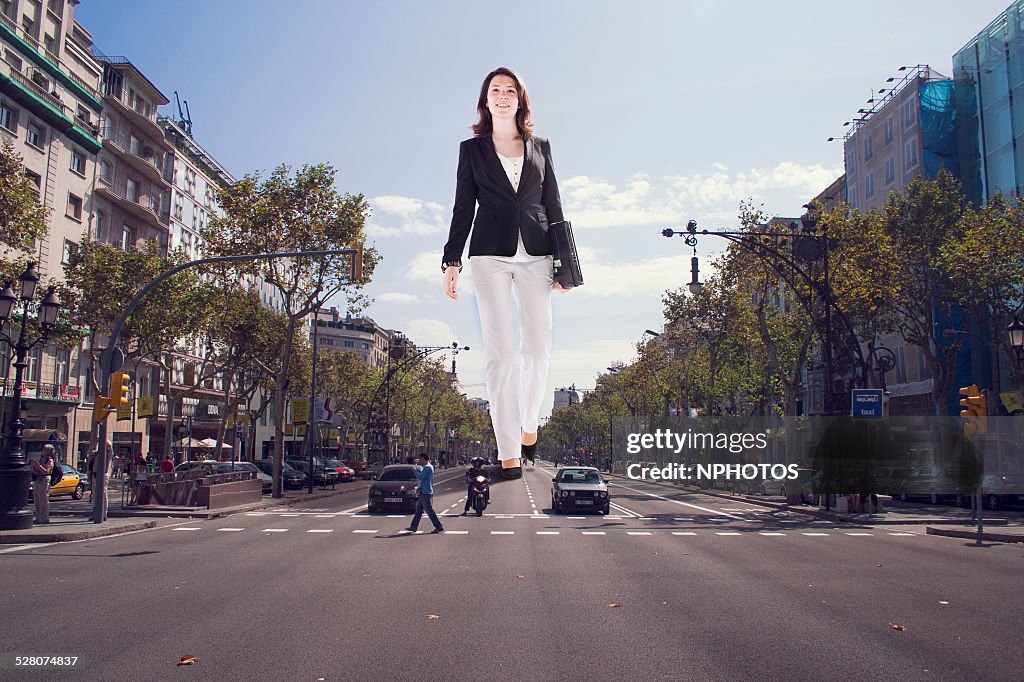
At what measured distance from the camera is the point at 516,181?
2723 mm

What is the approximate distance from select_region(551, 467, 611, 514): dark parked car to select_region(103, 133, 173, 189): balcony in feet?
130

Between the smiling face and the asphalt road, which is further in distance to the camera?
the asphalt road

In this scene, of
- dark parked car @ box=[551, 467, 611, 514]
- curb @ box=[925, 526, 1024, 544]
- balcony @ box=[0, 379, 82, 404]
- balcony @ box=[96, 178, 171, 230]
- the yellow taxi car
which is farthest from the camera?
balcony @ box=[96, 178, 171, 230]

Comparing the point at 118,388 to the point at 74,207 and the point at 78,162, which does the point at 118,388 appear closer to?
the point at 74,207

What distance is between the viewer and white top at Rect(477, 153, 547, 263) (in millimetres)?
2549

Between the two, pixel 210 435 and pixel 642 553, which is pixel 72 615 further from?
pixel 210 435

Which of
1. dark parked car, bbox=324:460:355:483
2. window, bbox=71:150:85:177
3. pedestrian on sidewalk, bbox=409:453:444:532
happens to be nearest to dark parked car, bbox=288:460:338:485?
dark parked car, bbox=324:460:355:483

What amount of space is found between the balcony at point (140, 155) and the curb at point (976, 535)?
50914 mm

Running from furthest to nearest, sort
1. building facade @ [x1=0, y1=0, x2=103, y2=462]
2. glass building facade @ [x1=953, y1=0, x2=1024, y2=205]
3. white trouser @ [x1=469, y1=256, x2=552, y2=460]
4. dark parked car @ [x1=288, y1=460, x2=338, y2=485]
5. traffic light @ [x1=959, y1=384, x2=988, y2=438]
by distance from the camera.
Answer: dark parked car @ [x1=288, y1=460, x2=338, y2=485] < glass building facade @ [x1=953, y1=0, x2=1024, y2=205] < building facade @ [x1=0, y1=0, x2=103, y2=462] < traffic light @ [x1=959, y1=384, x2=988, y2=438] < white trouser @ [x1=469, y1=256, x2=552, y2=460]

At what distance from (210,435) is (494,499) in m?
Result: 44.7

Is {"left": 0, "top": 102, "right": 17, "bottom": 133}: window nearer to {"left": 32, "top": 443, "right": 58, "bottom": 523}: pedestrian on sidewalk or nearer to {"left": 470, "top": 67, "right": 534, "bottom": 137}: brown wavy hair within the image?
{"left": 32, "top": 443, "right": 58, "bottom": 523}: pedestrian on sidewalk

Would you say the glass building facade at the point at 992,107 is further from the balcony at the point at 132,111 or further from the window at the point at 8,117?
the balcony at the point at 132,111

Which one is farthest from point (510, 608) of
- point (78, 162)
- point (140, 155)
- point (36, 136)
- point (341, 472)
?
point (140, 155)

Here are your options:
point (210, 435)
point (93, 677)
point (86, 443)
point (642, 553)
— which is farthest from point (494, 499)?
point (210, 435)
